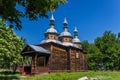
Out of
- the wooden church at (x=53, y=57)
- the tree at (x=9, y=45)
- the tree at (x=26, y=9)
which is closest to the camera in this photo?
the tree at (x=26, y=9)

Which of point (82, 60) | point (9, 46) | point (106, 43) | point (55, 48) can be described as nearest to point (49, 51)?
point (55, 48)

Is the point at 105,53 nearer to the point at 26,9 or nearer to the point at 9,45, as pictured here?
the point at 9,45

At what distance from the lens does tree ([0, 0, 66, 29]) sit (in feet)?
32.5

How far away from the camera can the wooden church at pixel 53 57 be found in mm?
31703

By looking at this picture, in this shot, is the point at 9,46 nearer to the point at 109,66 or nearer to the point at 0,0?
the point at 0,0

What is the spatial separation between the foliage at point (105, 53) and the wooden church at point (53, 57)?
742 inches

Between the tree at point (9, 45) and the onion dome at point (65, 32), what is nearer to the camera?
the tree at point (9, 45)

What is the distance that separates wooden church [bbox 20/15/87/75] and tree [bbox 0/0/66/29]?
64.6 ft

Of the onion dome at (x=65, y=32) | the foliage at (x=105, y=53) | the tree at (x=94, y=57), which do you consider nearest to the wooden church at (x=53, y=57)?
the onion dome at (x=65, y=32)

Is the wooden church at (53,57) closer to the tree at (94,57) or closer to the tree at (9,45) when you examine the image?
the tree at (9,45)

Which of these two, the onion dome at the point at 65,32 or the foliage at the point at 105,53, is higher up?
the onion dome at the point at 65,32

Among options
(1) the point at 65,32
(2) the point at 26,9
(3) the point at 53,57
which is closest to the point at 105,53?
(1) the point at 65,32

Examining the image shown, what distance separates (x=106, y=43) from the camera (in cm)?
6481

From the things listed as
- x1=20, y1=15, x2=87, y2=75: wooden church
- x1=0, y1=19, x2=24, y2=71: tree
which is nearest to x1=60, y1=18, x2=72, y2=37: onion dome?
x1=20, y1=15, x2=87, y2=75: wooden church
